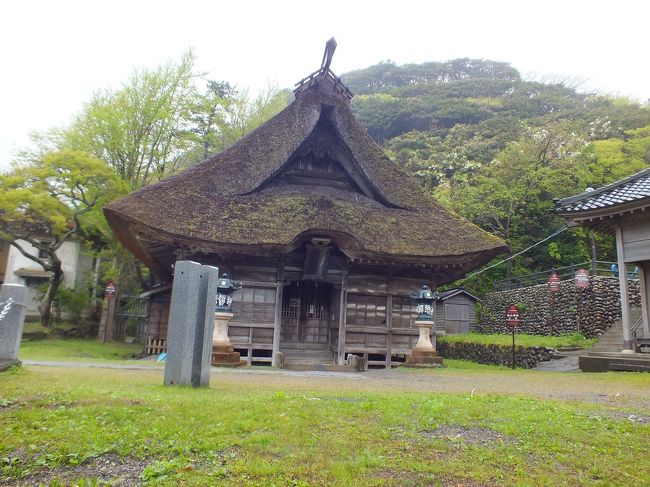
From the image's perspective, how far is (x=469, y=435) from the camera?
4.16m

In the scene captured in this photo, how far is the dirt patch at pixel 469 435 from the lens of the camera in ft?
13.0

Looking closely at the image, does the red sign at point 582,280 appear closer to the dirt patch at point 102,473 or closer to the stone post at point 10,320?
the stone post at point 10,320

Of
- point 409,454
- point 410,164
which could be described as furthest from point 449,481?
point 410,164

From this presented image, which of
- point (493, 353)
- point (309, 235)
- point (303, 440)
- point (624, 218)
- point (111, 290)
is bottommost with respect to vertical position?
point (303, 440)

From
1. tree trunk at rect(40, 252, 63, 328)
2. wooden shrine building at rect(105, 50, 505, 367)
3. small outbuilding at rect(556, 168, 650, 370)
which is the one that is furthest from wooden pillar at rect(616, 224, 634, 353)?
tree trunk at rect(40, 252, 63, 328)

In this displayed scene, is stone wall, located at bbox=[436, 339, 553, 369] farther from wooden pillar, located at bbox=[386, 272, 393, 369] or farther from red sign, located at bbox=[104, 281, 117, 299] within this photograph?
red sign, located at bbox=[104, 281, 117, 299]

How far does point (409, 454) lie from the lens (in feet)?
11.8

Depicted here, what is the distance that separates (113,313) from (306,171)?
1387 centimetres

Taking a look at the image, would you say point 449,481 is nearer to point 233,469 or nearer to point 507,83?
point 233,469

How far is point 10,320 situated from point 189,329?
256cm

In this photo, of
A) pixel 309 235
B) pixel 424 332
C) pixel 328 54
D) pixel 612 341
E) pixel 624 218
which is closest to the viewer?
pixel 624 218

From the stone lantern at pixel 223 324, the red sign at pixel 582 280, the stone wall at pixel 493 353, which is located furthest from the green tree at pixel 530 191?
the stone lantern at pixel 223 324

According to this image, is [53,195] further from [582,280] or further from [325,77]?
[582,280]

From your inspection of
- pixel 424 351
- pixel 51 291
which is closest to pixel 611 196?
pixel 424 351
